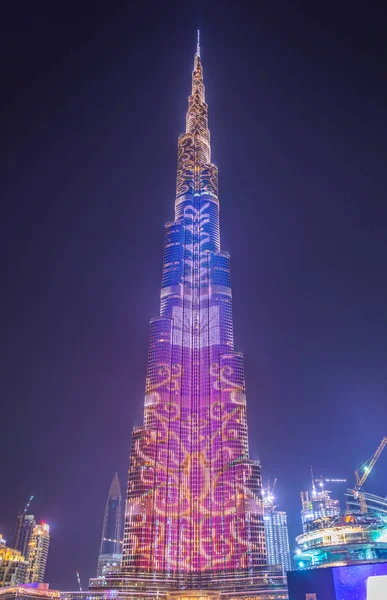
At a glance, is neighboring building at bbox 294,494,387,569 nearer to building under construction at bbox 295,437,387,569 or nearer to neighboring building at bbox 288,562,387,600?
building under construction at bbox 295,437,387,569

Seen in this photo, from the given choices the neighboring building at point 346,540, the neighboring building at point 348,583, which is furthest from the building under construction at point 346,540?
the neighboring building at point 348,583

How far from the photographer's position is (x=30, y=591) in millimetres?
195125

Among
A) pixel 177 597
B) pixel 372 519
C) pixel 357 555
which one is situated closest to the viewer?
pixel 357 555

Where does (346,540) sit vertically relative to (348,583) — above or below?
above

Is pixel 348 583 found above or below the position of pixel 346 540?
below

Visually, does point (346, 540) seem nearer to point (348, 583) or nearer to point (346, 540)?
point (346, 540)

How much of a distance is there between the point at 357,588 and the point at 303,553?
142502 millimetres

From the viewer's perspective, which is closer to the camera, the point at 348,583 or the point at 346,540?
the point at 348,583

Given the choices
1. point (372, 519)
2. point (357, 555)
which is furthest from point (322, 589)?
point (372, 519)

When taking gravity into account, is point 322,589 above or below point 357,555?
below

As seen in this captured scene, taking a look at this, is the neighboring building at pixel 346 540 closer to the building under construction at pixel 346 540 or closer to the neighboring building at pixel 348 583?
the building under construction at pixel 346 540

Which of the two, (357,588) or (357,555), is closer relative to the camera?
(357,588)

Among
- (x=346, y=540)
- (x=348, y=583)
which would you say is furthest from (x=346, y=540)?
(x=348, y=583)

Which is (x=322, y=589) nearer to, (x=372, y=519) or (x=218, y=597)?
(x=372, y=519)
